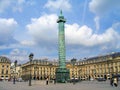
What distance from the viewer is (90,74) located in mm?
146625

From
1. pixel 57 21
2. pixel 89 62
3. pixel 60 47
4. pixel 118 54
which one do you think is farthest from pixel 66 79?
pixel 89 62

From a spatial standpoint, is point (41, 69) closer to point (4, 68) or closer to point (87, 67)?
point (4, 68)

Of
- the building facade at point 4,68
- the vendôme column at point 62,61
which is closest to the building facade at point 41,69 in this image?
the building facade at point 4,68

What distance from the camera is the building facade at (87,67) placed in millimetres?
128250

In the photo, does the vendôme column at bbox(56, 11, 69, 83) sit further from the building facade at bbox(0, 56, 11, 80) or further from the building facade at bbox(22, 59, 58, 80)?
the building facade at bbox(0, 56, 11, 80)

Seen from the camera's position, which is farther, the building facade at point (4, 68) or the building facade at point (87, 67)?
the building facade at point (4, 68)

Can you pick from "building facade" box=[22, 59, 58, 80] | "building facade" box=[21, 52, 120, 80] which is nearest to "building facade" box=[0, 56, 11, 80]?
"building facade" box=[22, 59, 58, 80]

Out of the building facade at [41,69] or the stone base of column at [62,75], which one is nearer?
the stone base of column at [62,75]

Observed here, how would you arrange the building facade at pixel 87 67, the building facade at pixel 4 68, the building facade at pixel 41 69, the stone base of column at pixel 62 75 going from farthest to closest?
1. the building facade at pixel 41 69
2. the building facade at pixel 4 68
3. the building facade at pixel 87 67
4. the stone base of column at pixel 62 75

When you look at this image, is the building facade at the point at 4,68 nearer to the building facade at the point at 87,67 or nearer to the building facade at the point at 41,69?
the building facade at the point at 41,69

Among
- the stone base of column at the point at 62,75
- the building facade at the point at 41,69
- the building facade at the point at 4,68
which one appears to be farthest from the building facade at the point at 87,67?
the stone base of column at the point at 62,75

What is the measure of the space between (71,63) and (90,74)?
68.1ft

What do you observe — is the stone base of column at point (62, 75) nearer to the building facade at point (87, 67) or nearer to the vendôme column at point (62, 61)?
the vendôme column at point (62, 61)

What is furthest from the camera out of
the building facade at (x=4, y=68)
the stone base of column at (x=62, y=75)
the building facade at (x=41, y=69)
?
the building facade at (x=41, y=69)
